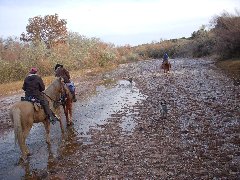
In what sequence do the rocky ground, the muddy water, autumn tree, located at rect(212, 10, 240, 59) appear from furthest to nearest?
autumn tree, located at rect(212, 10, 240, 59)
the muddy water
the rocky ground

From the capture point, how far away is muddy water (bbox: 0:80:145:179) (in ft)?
29.1

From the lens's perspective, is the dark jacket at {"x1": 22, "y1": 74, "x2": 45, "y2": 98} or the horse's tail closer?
the horse's tail

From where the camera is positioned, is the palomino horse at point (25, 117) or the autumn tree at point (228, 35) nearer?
the palomino horse at point (25, 117)

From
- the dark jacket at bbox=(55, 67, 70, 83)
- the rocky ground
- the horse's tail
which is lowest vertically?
the rocky ground

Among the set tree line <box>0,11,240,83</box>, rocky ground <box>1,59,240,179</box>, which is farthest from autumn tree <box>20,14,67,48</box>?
rocky ground <box>1,59,240,179</box>

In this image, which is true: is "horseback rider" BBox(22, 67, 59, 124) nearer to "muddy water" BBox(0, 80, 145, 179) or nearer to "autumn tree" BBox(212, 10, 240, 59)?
"muddy water" BBox(0, 80, 145, 179)

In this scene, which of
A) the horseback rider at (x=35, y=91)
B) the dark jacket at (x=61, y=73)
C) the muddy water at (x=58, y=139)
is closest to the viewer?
the muddy water at (x=58, y=139)

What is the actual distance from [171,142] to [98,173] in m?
2.72

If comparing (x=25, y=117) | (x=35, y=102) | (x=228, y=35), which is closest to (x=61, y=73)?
(x=35, y=102)

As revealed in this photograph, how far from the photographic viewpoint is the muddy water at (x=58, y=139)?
8.88 m

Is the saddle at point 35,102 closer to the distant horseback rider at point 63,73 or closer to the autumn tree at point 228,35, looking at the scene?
the distant horseback rider at point 63,73

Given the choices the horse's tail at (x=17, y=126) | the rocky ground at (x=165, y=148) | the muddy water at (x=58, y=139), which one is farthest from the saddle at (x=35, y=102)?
the rocky ground at (x=165, y=148)

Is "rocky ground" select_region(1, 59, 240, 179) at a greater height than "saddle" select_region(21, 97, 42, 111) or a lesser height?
lesser

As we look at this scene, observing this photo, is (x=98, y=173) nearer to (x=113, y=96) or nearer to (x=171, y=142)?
(x=171, y=142)
